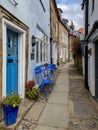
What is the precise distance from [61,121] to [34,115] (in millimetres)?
763

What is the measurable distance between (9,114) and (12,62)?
1975 millimetres

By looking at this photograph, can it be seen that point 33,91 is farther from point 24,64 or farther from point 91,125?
point 91,125

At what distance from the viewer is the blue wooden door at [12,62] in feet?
17.2

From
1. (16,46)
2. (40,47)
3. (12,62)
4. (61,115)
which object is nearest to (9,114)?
(61,115)

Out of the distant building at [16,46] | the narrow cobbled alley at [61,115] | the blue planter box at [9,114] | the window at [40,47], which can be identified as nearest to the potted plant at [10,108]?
the blue planter box at [9,114]

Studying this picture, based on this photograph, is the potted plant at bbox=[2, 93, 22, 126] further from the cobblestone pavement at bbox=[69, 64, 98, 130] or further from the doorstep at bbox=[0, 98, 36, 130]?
the cobblestone pavement at bbox=[69, 64, 98, 130]

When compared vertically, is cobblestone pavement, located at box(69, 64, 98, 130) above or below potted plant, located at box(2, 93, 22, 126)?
below

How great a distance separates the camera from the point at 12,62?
217 inches

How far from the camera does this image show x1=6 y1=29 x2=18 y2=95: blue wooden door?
523 centimetres

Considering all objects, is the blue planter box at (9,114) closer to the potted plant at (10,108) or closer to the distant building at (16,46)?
the potted plant at (10,108)

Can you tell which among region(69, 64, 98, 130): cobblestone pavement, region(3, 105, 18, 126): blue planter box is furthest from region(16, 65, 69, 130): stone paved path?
region(3, 105, 18, 126): blue planter box

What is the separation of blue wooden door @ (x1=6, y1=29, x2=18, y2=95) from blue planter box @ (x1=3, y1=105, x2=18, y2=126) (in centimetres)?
123

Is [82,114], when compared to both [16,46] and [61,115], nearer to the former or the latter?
[61,115]

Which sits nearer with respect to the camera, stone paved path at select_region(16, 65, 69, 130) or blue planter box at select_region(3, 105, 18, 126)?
blue planter box at select_region(3, 105, 18, 126)
